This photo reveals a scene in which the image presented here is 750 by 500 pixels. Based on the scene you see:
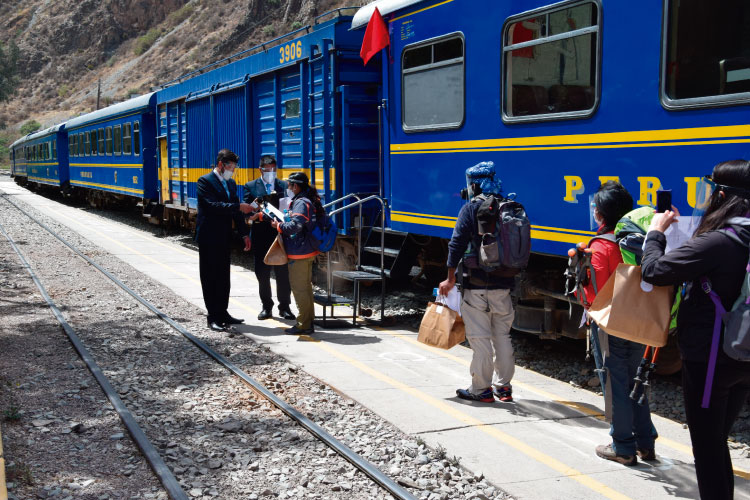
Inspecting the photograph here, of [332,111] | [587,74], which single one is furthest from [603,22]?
[332,111]

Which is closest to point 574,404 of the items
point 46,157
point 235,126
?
point 235,126

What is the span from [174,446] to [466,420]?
2001 mm

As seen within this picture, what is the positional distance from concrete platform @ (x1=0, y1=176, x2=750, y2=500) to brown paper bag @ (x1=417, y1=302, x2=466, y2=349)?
0.46 meters

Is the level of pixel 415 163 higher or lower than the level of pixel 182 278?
higher

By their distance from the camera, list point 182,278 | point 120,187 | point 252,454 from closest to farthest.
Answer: point 252,454 → point 182,278 → point 120,187

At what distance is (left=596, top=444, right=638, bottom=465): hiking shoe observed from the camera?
4762 mm

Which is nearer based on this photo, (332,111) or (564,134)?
(564,134)

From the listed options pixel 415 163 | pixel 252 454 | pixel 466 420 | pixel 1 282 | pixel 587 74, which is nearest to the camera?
pixel 252 454

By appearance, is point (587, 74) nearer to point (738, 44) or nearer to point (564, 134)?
point (564, 134)

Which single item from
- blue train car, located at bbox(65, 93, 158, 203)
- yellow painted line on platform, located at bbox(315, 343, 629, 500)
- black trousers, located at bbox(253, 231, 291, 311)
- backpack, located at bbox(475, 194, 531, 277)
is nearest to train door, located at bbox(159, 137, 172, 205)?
blue train car, located at bbox(65, 93, 158, 203)

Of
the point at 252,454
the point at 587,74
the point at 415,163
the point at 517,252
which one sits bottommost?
the point at 252,454

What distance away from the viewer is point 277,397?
20.3 feet

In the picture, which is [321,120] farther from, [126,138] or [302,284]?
[126,138]

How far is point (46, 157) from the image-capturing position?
36781 mm
